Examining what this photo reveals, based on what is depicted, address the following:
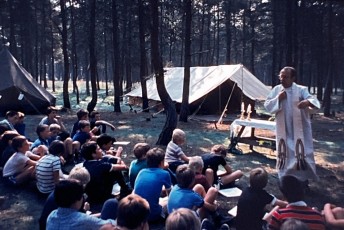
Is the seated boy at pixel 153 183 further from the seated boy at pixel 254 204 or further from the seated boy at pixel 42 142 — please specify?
the seated boy at pixel 42 142

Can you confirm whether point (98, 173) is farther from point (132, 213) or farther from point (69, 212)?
point (132, 213)

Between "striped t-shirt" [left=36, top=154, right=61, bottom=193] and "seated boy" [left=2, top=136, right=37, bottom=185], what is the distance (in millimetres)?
543

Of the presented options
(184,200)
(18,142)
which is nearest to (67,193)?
(184,200)

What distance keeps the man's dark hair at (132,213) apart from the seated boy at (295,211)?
1.32m

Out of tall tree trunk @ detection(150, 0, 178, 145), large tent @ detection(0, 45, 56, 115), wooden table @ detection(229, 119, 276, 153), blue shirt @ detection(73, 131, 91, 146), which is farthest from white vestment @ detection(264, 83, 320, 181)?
large tent @ detection(0, 45, 56, 115)

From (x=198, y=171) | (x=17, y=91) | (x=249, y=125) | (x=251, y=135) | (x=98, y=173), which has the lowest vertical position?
(x=251, y=135)

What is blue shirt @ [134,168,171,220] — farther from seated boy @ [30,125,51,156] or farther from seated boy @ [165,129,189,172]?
seated boy @ [30,125,51,156]

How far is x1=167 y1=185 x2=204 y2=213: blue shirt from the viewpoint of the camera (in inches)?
170

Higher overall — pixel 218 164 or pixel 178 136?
pixel 178 136

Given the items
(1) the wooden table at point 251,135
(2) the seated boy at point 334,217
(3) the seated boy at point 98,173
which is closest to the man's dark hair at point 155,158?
(3) the seated boy at point 98,173

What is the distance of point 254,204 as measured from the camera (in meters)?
4.14

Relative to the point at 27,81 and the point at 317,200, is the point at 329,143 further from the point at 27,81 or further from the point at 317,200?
the point at 27,81

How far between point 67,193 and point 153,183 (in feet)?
5.29

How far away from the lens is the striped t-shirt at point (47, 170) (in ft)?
19.2
